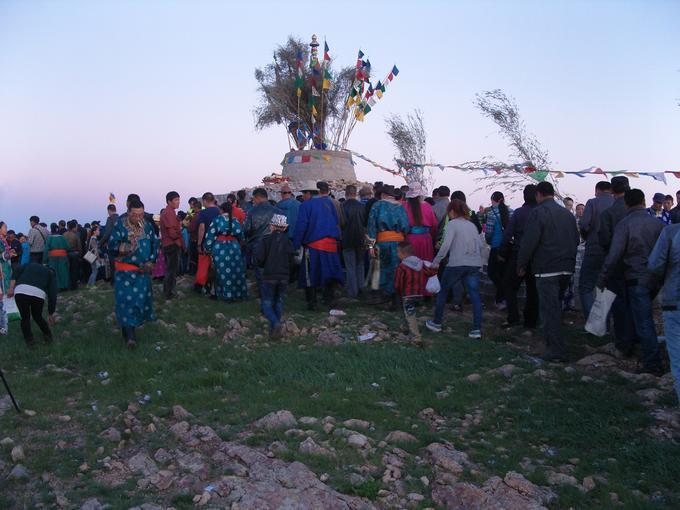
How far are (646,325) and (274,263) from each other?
416cm

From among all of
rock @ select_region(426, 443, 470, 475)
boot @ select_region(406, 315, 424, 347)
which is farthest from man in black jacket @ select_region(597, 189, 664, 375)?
rock @ select_region(426, 443, 470, 475)

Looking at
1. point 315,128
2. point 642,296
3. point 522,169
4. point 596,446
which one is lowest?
point 596,446

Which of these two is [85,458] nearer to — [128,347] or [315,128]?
[128,347]

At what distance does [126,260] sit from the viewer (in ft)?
24.7

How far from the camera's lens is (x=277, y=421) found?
4.89 m

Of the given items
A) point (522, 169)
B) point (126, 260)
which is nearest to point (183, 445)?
point (126, 260)

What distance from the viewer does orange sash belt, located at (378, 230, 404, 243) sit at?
30.4ft

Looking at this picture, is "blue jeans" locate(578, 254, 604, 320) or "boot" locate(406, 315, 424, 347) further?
"blue jeans" locate(578, 254, 604, 320)

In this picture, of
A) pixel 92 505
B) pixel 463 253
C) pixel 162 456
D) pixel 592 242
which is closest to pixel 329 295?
pixel 463 253

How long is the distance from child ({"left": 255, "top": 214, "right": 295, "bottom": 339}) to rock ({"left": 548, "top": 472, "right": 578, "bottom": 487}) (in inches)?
169

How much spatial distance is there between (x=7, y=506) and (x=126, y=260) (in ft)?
13.2

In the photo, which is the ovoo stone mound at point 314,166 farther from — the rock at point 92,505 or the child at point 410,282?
the rock at point 92,505

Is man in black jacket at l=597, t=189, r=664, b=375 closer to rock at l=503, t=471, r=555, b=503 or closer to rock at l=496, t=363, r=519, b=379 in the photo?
rock at l=496, t=363, r=519, b=379

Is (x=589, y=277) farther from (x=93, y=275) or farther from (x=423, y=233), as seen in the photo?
(x=93, y=275)
